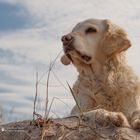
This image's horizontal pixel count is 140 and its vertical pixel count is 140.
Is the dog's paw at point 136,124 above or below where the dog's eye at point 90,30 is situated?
below

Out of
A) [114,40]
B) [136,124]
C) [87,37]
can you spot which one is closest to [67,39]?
[87,37]

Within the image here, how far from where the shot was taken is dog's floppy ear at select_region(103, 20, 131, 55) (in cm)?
820

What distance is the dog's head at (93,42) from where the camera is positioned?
26.0ft

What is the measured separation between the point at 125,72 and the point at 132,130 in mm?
3292

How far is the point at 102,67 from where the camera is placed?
321 inches

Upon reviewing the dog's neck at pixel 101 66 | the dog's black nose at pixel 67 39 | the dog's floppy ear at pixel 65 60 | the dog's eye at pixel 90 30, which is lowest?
the dog's neck at pixel 101 66

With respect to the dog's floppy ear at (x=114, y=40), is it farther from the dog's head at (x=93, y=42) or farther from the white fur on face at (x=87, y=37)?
the white fur on face at (x=87, y=37)

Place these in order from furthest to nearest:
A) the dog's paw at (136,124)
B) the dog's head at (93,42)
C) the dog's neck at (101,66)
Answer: the dog's neck at (101,66)
the dog's head at (93,42)
the dog's paw at (136,124)

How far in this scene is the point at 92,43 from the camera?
8359 millimetres

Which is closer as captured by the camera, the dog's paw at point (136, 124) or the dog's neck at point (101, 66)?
the dog's paw at point (136, 124)

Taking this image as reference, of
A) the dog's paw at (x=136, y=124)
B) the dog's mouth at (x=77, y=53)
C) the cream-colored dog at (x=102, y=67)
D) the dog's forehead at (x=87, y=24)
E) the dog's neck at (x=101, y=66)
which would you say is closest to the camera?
the dog's paw at (x=136, y=124)

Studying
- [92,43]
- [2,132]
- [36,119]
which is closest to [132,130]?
[36,119]

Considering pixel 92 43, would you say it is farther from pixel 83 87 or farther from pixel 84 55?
pixel 83 87

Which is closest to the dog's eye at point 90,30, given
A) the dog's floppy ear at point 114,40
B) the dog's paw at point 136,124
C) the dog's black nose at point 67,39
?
the dog's floppy ear at point 114,40
